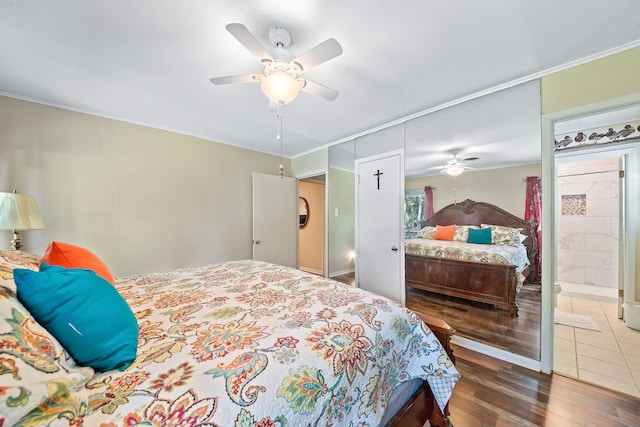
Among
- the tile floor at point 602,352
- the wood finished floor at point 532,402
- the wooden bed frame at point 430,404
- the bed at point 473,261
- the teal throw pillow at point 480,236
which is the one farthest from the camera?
the teal throw pillow at point 480,236

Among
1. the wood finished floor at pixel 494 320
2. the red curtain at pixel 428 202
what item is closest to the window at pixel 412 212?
the red curtain at pixel 428 202

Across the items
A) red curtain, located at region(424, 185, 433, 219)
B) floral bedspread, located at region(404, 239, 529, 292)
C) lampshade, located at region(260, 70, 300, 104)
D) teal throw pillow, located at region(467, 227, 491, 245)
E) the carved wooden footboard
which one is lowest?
the carved wooden footboard

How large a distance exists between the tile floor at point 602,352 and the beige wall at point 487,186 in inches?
50.1

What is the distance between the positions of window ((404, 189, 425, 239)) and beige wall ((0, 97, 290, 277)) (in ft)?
8.08

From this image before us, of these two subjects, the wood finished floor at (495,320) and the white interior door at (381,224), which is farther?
the white interior door at (381,224)

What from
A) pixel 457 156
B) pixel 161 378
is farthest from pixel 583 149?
pixel 161 378

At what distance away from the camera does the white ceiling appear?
4.41 ft

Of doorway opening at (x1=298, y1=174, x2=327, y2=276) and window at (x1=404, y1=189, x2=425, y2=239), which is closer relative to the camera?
window at (x1=404, y1=189, x2=425, y2=239)

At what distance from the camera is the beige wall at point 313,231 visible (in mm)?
5356

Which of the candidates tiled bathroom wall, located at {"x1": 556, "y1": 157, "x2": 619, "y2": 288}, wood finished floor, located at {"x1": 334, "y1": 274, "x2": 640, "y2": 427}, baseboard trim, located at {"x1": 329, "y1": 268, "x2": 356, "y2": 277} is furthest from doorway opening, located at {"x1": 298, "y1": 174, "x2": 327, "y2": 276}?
tiled bathroom wall, located at {"x1": 556, "y1": 157, "x2": 619, "y2": 288}

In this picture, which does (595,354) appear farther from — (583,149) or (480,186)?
(583,149)

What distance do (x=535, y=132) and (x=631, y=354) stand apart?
6.85 feet

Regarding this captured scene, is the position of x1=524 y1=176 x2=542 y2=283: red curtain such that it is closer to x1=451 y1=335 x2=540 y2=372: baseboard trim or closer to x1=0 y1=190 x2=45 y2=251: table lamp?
x1=451 y1=335 x2=540 y2=372: baseboard trim

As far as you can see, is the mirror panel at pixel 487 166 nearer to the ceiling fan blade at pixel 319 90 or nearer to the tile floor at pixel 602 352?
the tile floor at pixel 602 352
